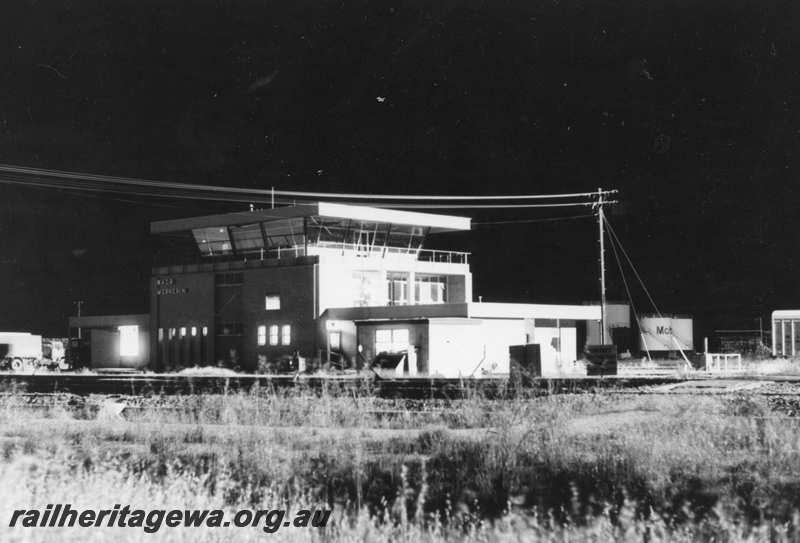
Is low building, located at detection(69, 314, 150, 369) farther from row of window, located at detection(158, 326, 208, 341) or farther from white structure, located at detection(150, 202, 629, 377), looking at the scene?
white structure, located at detection(150, 202, 629, 377)

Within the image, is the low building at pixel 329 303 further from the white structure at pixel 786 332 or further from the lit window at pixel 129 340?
the white structure at pixel 786 332

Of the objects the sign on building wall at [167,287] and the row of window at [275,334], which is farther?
the sign on building wall at [167,287]

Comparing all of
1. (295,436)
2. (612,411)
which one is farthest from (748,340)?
(295,436)

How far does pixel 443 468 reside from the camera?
13375 mm

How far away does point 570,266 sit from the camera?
87.4 m

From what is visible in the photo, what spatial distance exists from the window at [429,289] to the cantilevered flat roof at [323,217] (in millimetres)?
3200

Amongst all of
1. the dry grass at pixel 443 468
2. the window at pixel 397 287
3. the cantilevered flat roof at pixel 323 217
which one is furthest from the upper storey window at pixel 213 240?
the dry grass at pixel 443 468

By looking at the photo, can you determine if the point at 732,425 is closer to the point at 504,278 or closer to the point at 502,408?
the point at 502,408

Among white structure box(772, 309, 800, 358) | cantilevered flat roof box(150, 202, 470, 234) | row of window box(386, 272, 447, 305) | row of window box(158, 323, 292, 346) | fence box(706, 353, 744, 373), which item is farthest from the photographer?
row of window box(386, 272, 447, 305)

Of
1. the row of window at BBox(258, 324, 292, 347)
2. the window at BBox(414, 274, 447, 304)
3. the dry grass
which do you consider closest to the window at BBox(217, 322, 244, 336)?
the row of window at BBox(258, 324, 292, 347)

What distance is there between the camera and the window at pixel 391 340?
47281 mm

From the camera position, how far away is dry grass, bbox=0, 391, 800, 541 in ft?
31.2

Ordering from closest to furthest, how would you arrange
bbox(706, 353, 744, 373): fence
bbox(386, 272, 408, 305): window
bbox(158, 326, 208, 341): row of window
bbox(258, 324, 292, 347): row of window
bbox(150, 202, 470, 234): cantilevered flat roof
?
bbox(706, 353, 744, 373): fence, bbox(258, 324, 292, 347): row of window, bbox(150, 202, 470, 234): cantilevered flat roof, bbox(386, 272, 408, 305): window, bbox(158, 326, 208, 341): row of window

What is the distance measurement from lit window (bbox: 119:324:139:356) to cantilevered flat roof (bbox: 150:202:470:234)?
7441 millimetres
